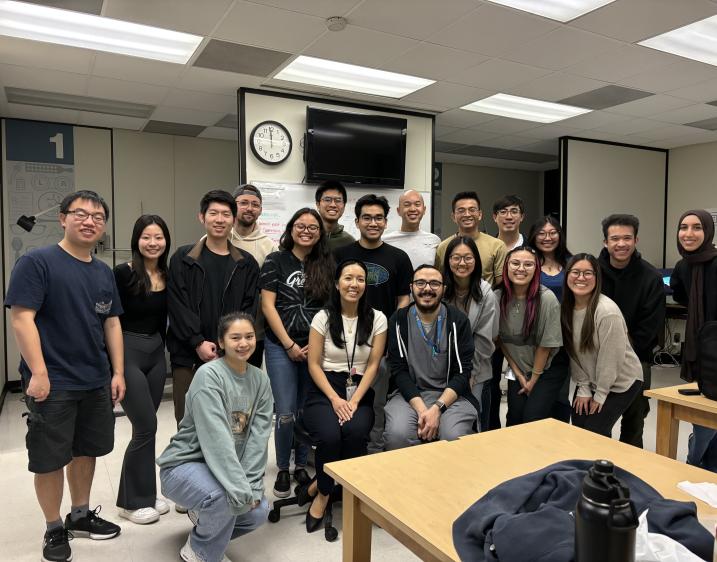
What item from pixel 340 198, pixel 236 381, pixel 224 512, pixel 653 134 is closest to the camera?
pixel 224 512

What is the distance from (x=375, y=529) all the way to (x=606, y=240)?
6.59 feet

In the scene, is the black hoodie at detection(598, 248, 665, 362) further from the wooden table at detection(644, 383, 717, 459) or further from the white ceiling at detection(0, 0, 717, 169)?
the white ceiling at detection(0, 0, 717, 169)

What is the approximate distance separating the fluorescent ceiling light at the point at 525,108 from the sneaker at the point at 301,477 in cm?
369

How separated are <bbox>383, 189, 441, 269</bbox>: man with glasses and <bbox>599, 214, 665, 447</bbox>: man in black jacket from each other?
1.02 m

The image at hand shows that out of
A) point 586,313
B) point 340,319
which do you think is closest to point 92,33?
point 340,319

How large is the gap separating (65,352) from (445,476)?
5.36 feet

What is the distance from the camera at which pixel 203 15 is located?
3.19 m

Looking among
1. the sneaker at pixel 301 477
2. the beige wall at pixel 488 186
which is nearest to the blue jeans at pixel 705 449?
the sneaker at pixel 301 477

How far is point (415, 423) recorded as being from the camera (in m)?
2.56

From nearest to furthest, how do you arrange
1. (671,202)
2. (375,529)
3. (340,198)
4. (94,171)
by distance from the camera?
(375,529) < (340,198) < (94,171) < (671,202)

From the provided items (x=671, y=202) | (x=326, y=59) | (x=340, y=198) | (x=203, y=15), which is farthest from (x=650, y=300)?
(x=671, y=202)

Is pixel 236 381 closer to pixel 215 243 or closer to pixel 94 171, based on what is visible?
pixel 215 243

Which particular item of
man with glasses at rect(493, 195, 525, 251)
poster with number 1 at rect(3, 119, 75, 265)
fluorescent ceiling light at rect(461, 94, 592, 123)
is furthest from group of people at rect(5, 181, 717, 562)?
poster with number 1 at rect(3, 119, 75, 265)

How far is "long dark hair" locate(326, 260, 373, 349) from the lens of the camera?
2705 millimetres
